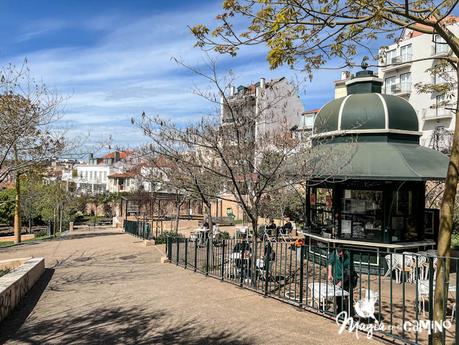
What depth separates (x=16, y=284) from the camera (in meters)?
8.24

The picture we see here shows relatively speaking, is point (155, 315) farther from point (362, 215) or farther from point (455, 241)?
point (455, 241)

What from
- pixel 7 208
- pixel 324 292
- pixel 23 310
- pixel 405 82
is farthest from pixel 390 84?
pixel 23 310

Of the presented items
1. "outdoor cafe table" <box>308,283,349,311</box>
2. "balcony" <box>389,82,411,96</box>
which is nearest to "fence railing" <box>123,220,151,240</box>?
"outdoor cafe table" <box>308,283,349,311</box>

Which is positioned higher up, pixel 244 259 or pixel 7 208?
pixel 244 259

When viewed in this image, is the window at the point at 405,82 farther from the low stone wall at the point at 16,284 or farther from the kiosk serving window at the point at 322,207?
the low stone wall at the point at 16,284

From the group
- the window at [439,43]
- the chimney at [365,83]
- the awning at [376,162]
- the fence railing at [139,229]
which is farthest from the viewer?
the fence railing at [139,229]

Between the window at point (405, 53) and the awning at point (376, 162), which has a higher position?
the window at point (405, 53)

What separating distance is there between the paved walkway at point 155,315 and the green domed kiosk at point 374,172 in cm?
431

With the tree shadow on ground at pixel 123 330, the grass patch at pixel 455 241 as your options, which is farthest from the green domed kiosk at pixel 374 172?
the tree shadow on ground at pixel 123 330

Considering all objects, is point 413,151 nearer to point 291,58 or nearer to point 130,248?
point 291,58

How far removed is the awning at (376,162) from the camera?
1091 centimetres

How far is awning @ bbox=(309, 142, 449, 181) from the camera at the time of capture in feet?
35.8

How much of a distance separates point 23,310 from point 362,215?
885 cm

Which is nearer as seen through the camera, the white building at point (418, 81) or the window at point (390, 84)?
the white building at point (418, 81)
